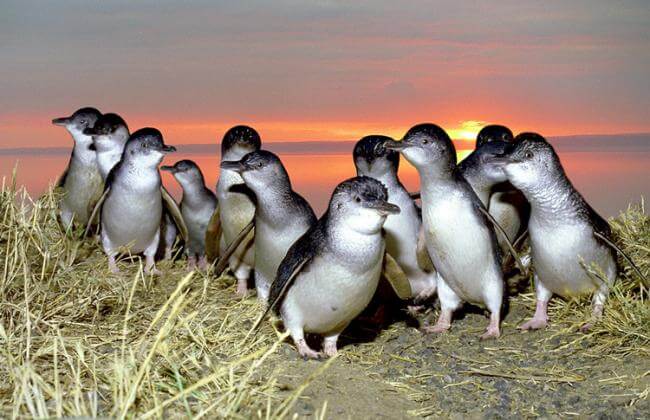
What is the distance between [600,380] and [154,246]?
154 inches

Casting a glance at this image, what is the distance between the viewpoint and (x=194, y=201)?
7.63m

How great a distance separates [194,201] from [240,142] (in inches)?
48.5

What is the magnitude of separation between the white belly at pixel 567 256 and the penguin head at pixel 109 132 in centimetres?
369

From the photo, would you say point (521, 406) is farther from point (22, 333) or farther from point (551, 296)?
point (22, 333)

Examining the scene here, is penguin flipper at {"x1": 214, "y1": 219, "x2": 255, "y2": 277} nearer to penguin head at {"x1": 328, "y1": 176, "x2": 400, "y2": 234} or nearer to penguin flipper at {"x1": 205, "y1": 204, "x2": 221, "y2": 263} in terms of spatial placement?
penguin flipper at {"x1": 205, "y1": 204, "x2": 221, "y2": 263}

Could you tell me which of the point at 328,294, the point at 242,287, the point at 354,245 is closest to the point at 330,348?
the point at 328,294

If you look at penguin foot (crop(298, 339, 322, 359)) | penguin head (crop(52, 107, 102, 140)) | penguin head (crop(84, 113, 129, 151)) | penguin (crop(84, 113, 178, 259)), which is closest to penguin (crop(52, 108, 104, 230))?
Answer: penguin head (crop(52, 107, 102, 140))

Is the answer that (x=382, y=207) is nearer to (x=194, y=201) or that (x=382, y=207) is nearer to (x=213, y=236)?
(x=213, y=236)

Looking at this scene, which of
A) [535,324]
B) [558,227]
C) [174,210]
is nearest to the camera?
[558,227]

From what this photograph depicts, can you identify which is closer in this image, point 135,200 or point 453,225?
point 453,225

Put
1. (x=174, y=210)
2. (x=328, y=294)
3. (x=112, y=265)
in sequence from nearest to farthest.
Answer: (x=328, y=294), (x=112, y=265), (x=174, y=210)

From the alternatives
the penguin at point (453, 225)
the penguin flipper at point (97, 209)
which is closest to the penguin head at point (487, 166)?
the penguin at point (453, 225)

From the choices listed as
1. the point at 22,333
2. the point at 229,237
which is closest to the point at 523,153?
the point at 229,237

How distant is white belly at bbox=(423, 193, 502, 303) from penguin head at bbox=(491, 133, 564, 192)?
35 centimetres
